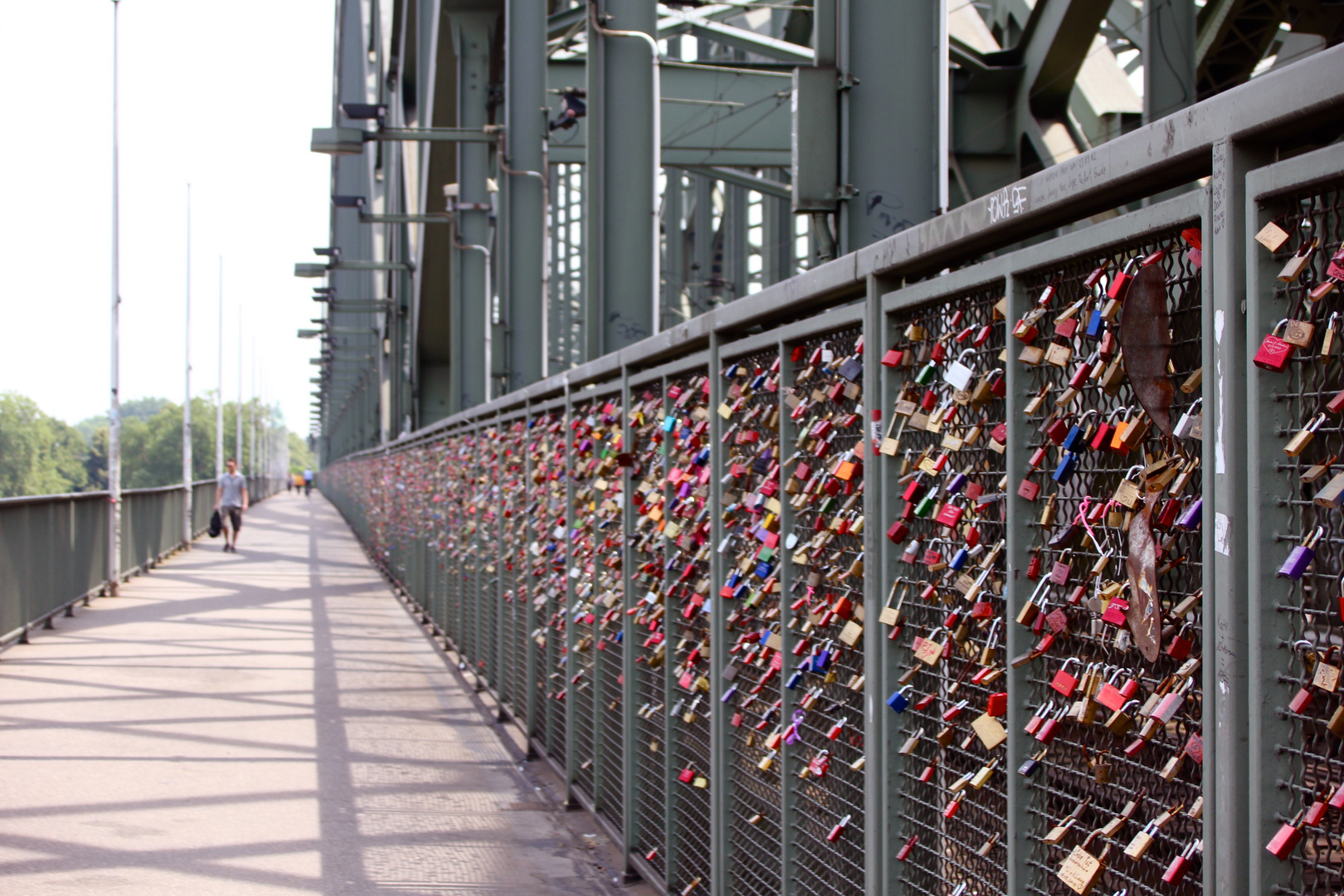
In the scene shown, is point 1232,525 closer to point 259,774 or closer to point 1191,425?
point 1191,425

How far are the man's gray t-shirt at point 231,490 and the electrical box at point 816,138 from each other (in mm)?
25605

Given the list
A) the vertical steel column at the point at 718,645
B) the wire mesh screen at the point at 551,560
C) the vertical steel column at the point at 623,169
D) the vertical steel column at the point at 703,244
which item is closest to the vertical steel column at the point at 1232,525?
the vertical steel column at the point at 718,645

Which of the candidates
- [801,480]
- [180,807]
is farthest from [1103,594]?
[180,807]

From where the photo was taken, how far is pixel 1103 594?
91.0 inches

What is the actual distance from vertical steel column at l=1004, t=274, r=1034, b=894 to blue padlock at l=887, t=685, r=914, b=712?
48cm

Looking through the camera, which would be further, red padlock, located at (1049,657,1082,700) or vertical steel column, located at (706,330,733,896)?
vertical steel column, located at (706,330,733,896)

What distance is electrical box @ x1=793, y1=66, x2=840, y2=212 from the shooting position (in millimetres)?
5969

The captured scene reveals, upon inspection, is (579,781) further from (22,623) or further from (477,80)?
(477,80)

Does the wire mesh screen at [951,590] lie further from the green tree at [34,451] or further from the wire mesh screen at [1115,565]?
the green tree at [34,451]

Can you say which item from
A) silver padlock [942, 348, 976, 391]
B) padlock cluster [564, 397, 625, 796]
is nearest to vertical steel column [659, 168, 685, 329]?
padlock cluster [564, 397, 625, 796]

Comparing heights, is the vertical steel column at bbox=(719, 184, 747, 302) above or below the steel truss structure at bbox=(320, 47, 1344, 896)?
above

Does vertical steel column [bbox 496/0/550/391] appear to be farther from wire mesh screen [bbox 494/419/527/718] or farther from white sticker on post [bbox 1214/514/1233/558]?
white sticker on post [bbox 1214/514/1233/558]

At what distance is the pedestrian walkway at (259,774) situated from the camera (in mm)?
5891

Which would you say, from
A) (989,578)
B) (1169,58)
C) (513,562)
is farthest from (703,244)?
(989,578)
